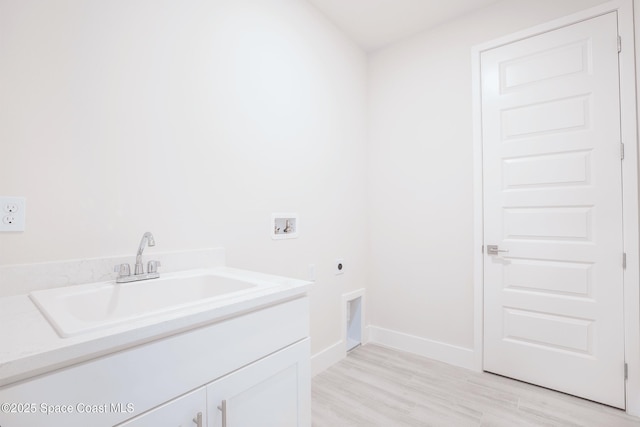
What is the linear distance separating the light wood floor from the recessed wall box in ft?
3.36

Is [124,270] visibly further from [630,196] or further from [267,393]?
[630,196]

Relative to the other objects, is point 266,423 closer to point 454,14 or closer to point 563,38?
point 563,38

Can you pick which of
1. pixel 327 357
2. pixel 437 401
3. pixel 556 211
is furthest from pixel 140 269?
pixel 556 211

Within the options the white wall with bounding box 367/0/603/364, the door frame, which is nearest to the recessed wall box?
the white wall with bounding box 367/0/603/364

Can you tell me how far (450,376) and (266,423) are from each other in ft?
5.35

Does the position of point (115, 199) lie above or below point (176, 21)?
below

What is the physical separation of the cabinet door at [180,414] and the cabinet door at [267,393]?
3cm

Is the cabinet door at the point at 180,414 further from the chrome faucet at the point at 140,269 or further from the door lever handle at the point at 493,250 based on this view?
the door lever handle at the point at 493,250

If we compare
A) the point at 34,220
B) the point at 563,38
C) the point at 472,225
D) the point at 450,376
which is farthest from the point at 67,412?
the point at 563,38

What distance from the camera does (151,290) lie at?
1.19 m

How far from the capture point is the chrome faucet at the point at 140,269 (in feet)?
3.80

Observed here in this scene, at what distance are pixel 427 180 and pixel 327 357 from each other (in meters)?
1.61

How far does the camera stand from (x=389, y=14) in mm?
2281

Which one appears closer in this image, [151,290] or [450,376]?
[151,290]
